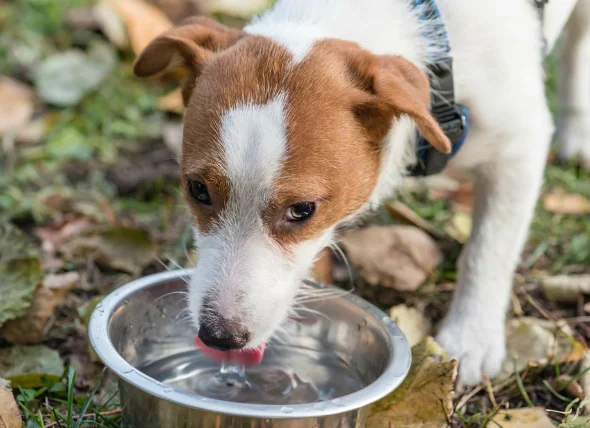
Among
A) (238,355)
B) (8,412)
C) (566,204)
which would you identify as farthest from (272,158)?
(566,204)

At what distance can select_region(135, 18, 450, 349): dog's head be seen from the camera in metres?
2.22

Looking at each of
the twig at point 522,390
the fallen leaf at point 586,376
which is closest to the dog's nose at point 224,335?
the twig at point 522,390

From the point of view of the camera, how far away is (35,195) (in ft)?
12.6

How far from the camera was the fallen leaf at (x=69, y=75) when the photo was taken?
15.7ft

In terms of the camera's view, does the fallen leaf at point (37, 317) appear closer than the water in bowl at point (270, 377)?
No

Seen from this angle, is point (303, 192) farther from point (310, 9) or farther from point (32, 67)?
point (32, 67)

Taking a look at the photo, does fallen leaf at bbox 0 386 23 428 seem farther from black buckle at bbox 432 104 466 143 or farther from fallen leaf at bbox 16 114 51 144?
fallen leaf at bbox 16 114 51 144

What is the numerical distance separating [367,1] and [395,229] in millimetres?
1067

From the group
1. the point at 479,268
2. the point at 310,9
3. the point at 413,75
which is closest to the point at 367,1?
the point at 310,9

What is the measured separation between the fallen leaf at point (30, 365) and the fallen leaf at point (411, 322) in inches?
43.5

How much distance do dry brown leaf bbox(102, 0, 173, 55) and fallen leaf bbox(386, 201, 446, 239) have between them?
213 cm

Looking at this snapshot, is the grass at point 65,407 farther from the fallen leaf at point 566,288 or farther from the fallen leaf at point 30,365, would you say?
the fallen leaf at point 566,288

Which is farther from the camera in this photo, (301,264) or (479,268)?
(479,268)

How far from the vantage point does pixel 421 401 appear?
7.61ft
